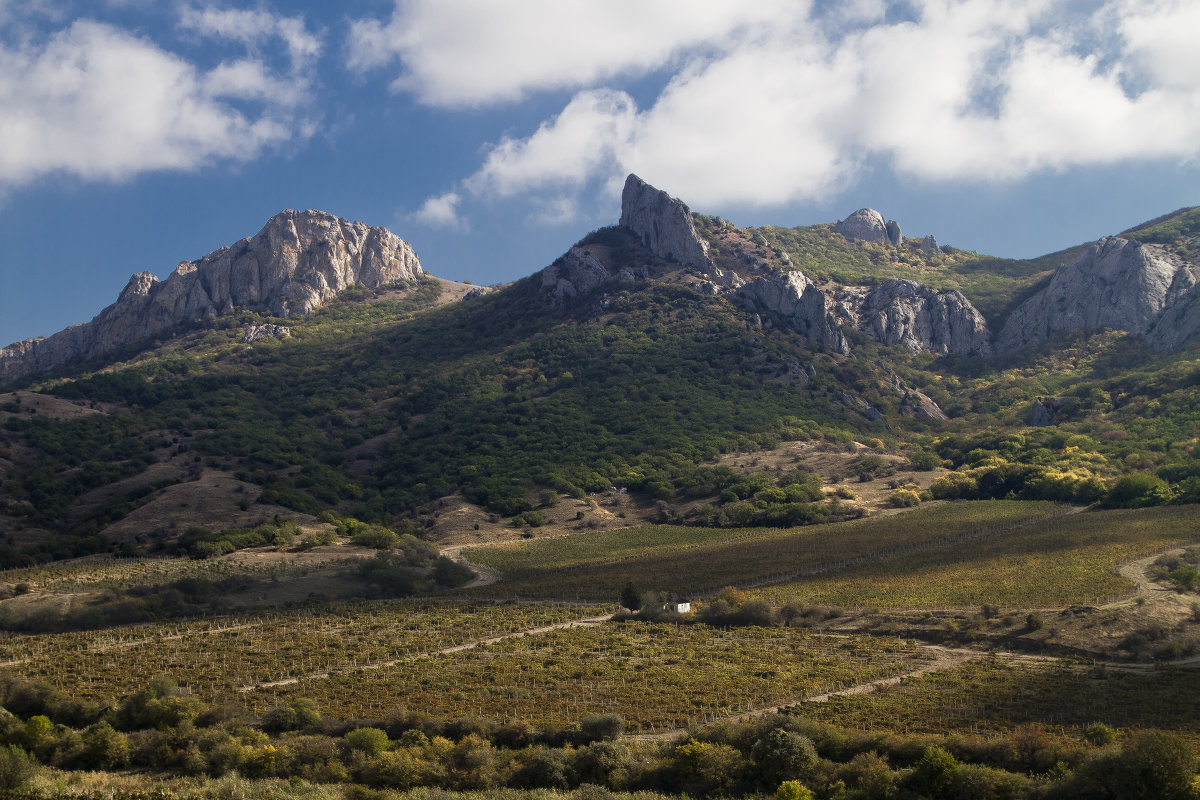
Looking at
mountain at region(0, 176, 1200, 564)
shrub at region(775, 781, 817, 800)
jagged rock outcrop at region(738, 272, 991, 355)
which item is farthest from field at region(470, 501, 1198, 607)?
jagged rock outcrop at region(738, 272, 991, 355)

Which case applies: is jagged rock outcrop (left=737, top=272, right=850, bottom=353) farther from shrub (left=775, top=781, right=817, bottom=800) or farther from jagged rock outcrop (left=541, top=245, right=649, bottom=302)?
shrub (left=775, top=781, right=817, bottom=800)

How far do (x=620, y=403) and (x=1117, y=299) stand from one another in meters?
93.4

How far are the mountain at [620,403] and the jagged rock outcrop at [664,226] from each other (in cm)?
46

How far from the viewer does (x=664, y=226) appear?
18288cm

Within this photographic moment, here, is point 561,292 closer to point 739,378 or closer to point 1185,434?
point 739,378

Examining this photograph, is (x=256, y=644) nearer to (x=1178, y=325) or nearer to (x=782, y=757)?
(x=782, y=757)

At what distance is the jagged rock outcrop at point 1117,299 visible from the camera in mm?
143000

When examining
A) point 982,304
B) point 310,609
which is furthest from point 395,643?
point 982,304

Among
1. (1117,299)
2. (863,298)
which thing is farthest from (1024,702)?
(863,298)

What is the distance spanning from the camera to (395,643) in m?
51.7

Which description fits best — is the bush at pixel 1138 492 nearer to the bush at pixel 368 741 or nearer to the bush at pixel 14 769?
the bush at pixel 368 741

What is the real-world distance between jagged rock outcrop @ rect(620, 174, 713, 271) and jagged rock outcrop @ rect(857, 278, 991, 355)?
120 feet

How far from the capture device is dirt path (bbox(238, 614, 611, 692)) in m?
42.9

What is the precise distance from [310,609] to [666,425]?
234ft
